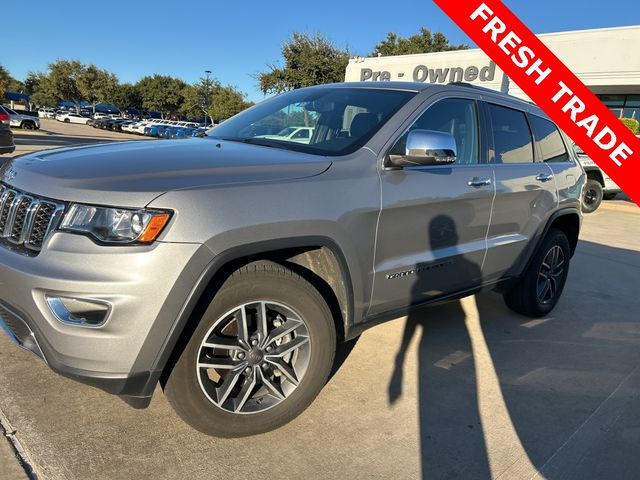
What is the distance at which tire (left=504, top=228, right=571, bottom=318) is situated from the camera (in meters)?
4.44

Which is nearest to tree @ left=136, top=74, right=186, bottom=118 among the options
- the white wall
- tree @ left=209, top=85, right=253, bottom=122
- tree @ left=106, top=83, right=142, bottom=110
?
tree @ left=106, top=83, right=142, bottom=110

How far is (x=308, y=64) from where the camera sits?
30938 mm

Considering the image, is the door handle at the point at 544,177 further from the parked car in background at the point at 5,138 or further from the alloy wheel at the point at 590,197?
the parked car in background at the point at 5,138

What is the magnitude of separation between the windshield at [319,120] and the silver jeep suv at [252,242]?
2cm

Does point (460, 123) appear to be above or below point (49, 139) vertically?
above

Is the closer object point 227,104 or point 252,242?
point 252,242

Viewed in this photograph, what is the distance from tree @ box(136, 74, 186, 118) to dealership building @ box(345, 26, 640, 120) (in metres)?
52.6

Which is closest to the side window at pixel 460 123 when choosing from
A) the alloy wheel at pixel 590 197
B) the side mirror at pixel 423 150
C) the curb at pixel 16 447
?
the side mirror at pixel 423 150

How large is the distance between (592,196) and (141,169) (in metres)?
12.9

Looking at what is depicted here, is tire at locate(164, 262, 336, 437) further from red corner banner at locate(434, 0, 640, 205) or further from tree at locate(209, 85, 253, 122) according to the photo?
tree at locate(209, 85, 253, 122)

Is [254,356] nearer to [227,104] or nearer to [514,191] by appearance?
[514,191]

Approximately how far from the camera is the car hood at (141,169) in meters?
2.13

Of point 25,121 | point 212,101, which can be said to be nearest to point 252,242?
point 25,121

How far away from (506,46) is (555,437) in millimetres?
7160
